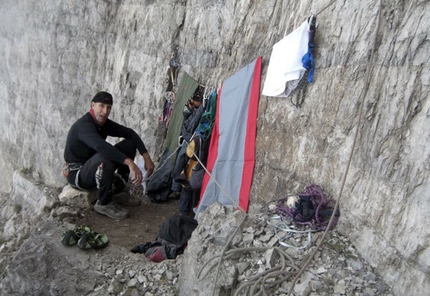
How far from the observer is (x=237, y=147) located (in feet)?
15.3

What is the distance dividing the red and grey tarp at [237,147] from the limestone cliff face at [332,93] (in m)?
0.14

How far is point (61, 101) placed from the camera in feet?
32.1

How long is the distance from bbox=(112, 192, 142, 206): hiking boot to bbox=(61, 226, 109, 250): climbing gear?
129 cm

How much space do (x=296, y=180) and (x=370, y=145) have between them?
1.02 metres

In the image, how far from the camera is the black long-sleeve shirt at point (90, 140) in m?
4.49

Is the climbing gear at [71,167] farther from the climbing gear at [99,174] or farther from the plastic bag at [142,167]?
the plastic bag at [142,167]

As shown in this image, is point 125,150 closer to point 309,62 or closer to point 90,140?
point 90,140

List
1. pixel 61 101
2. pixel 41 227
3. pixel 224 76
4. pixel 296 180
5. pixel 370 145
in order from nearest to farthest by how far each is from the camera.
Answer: pixel 370 145, pixel 296 180, pixel 41 227, pixel 224 76, pixel 61 101

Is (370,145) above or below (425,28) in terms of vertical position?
below

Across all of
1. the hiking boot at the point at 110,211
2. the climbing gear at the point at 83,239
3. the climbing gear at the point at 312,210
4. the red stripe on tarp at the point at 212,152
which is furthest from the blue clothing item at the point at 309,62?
the hiking boot at the point at 110,211

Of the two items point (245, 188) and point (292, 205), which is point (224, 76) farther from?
point (292, 205)

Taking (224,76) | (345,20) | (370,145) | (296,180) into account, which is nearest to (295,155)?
(296,180)

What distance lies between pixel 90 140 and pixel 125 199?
1380mm

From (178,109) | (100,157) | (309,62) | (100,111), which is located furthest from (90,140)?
(309,62)
